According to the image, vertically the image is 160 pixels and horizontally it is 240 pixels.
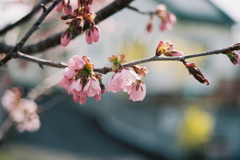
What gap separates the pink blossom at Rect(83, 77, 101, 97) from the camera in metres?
0.89

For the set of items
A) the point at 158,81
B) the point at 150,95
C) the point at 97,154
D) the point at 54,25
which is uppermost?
the point at 158,81

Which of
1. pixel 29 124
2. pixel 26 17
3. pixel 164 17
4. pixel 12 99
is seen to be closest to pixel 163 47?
pixel 26 17

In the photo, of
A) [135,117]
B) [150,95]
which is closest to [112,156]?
[135,117]

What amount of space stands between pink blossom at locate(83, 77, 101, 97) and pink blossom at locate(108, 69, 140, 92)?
6 centimetres

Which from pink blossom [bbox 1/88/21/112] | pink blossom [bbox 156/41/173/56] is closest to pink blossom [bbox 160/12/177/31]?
pink blossom [bbox 156/41/173/56]

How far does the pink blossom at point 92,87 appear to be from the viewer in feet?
2.92

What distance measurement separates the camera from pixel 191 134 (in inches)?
247

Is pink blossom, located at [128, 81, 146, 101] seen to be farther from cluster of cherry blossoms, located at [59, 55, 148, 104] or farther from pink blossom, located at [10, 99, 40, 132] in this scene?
pink blossom, located at [10, 99, 40, 132]

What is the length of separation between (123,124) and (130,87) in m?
6.41

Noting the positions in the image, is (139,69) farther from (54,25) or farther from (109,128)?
(109,128)

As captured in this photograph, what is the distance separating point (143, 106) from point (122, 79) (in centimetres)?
716

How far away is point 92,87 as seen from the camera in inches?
35.6

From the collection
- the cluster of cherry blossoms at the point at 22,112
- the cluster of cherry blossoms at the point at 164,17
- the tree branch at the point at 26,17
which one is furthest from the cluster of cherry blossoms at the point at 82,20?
the cluster of cherry blossoms at the point at 22,112

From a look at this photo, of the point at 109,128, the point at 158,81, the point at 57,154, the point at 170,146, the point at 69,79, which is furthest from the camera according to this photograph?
the point at 158,81
